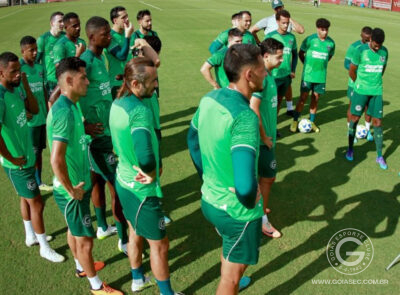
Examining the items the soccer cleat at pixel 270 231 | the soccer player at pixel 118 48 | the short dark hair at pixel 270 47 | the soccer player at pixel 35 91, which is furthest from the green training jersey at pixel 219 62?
the soccer player at pixel 35 91

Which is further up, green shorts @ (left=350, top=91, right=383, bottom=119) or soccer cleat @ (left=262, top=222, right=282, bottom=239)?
green shorts @ (left=350, top=91, right=383, bottom=119)

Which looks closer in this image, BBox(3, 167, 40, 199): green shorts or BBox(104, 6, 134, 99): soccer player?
BBox(3, 167, 40, 199): green shorts

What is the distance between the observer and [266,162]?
15.8ft

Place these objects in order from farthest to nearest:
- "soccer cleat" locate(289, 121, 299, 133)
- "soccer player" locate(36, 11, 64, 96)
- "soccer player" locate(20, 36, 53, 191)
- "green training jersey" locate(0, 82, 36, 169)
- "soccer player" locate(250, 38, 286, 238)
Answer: "soccer cleat" locate(289, 121, 299, 133) → "soccer player" locate(36, 11, 64, 96) → "soccer player" locate(20, 36, 53, 191) → "soccer player" locate(250, 38, 286, 238) → "green training jersey" locate(0, 82, 36, 169)

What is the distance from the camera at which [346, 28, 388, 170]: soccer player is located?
697cm

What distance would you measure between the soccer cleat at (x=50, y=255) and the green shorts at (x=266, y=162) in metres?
2.82

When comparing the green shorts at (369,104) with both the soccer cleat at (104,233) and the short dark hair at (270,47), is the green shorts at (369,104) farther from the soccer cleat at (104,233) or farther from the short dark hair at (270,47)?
the soccer cleat at (104,233)

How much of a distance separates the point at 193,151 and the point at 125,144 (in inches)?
25.7

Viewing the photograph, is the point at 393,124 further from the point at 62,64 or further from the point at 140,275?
the point at 62,64

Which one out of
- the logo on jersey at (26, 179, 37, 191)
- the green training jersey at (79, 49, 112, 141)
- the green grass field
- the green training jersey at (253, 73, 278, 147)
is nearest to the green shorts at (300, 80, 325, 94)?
the green grass field

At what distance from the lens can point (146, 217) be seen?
3.64 metres

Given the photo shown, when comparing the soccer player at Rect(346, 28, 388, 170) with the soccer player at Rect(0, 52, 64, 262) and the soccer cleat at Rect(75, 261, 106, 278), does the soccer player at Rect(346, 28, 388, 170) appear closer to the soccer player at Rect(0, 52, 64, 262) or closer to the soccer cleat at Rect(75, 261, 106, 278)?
the soccer cleat at Rect(75, 261, 106, 278)

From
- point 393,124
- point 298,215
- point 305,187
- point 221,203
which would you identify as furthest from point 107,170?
point 393,124

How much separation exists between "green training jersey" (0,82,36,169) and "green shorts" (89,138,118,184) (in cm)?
73
